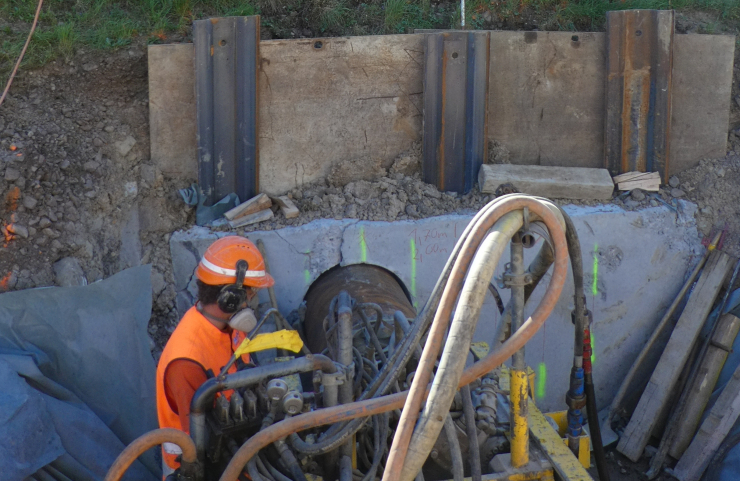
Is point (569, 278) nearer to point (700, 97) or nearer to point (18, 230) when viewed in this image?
point (700, 97)

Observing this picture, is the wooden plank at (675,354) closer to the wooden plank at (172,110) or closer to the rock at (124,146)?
the wooden plank at (172,110)

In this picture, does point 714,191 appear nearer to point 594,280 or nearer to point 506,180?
point 594,280

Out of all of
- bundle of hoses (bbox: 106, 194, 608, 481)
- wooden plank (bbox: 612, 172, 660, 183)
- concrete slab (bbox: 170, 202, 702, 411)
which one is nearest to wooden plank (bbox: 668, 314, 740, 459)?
concrete slab (bbox: 170, 202, 702, 411)

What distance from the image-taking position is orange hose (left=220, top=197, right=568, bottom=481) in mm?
2289

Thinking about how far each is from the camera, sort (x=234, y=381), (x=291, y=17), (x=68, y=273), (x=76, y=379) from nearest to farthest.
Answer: (x=234, y=381)
(x=76, y=379)
(x=68, y=273)
(x=291, y=17)

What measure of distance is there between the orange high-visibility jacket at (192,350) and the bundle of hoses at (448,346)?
72 cm

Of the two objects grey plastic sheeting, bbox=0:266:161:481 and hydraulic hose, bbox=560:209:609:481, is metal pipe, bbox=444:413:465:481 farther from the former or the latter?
grey plastic sheeting, bbox=0:266:161:481

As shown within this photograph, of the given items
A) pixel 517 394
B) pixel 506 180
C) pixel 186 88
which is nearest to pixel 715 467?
pixel 506 180

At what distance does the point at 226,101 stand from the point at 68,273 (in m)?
1.70

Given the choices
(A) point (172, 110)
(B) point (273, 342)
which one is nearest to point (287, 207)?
(A) point (172, 110)

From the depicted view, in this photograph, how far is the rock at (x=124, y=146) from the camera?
5.38 m

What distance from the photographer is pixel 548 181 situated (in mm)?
5613

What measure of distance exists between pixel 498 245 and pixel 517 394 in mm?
693

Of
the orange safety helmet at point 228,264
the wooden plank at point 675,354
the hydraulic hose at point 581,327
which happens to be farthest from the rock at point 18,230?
the wooden plank at point 675,354
